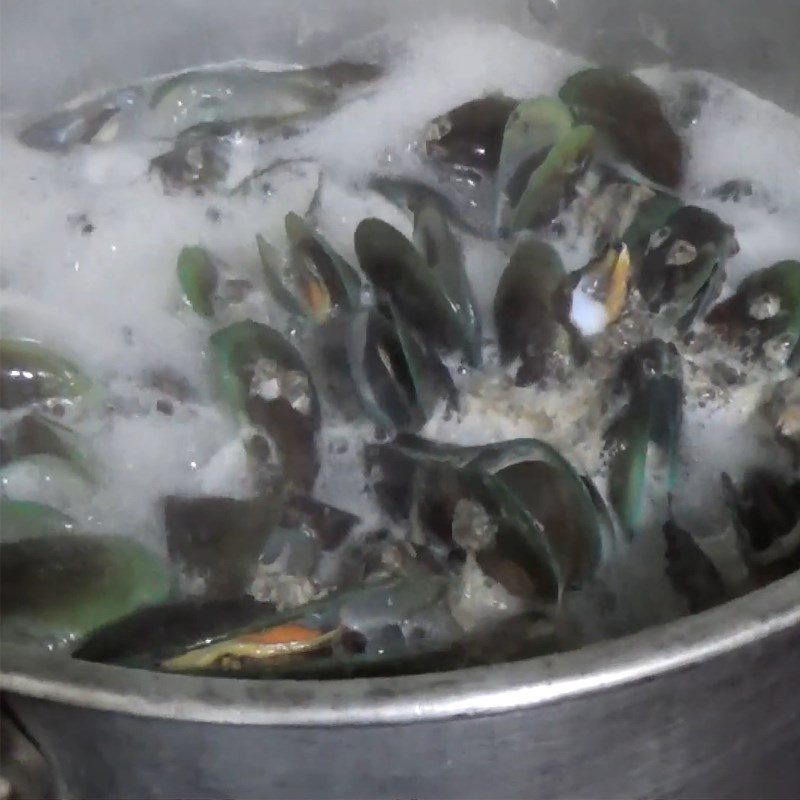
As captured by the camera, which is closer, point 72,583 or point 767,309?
point 72,583

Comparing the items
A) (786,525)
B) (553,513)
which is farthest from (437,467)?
(786,525)

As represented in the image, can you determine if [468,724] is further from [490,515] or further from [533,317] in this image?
[533,317]

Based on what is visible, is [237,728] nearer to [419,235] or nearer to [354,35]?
[419,235]

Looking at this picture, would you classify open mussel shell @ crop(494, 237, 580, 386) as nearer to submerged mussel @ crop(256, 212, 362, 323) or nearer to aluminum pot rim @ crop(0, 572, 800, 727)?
submerged mussel @ crop(256, 212, 362, 323)

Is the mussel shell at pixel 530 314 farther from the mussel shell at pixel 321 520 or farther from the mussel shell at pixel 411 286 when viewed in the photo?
the mussel shell at pixel 321 520

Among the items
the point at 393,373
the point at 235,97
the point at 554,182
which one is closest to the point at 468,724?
the point at 393,373
